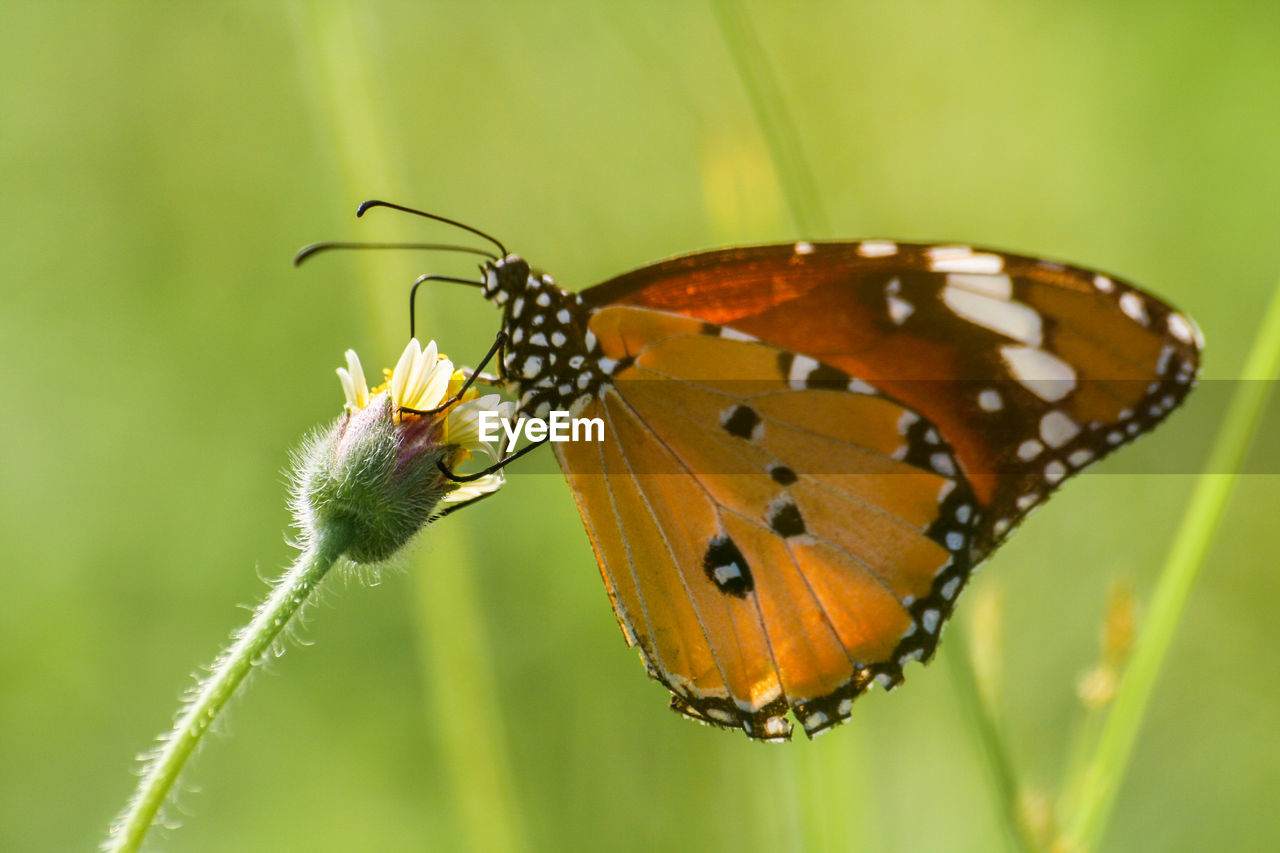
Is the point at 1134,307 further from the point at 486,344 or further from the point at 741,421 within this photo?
the point at 486,344

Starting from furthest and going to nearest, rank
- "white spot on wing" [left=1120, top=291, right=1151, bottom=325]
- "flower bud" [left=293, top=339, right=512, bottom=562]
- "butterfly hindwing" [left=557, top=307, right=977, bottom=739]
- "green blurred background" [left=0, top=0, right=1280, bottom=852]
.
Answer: "green blurred background" [left=0, top=0, right=1280, bottom=852] < "butterfly hindwing" [left=557, top=307, right=977, bottom=739] < "white spot on wing" [left=1120, top=291, right=1151, bottom=325] < "flower bud" [left=293, top=339, right=512, bottom=562]

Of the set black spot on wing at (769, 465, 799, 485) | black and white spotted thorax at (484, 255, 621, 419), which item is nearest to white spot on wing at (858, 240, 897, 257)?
black spot on wing at (769, 465, 799, 485)

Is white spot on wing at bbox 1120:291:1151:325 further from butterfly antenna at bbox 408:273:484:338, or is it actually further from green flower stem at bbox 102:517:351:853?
green flower stem at bbox 102:517:351:853

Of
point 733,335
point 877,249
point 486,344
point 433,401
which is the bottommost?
point 486,344

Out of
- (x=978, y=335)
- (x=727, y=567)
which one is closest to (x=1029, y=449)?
(x=978, y=335)

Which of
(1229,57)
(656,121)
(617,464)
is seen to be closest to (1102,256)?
(1229,57)

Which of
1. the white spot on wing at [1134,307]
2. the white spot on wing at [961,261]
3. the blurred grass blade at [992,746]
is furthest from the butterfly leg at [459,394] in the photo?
the white spot on wing at [1134,307]

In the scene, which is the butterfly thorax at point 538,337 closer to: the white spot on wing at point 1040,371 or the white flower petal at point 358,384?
the white flower petal at point 358,384
